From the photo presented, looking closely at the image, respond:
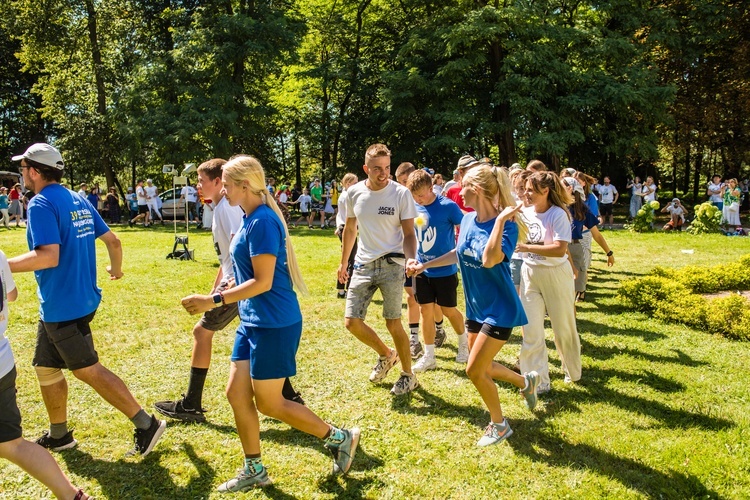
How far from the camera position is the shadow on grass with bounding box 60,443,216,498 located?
3.62 metres

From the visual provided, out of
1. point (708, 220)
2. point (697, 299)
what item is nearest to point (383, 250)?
point (697, 299)

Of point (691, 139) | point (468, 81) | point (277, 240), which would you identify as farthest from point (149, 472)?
point (691, 139)

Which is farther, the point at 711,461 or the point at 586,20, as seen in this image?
the point at 586,20

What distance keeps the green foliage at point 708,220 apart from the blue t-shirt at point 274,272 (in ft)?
59.1

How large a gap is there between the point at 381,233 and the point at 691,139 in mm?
26616

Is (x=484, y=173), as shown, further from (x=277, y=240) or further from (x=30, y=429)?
(x=30, y=429)

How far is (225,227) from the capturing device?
4.47m

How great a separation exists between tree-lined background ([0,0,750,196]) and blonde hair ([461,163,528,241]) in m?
18.6

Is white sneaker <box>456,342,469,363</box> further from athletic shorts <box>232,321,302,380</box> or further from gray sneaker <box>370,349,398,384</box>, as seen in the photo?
athletic shorts <box>232,321,302,380</box>

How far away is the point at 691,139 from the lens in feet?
87.7

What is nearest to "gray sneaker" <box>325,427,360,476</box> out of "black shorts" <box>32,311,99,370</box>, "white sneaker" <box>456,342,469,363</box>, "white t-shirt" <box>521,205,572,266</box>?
"black shorts" <box>32,311,99,370</box>

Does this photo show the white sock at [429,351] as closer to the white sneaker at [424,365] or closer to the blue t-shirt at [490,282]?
the white sneaker at [424,365]

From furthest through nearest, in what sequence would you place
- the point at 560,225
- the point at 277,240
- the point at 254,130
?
1. the point at 254,130
2. the point at 560,225
3. the point at 277,240

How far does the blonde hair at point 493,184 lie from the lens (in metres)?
4.10
